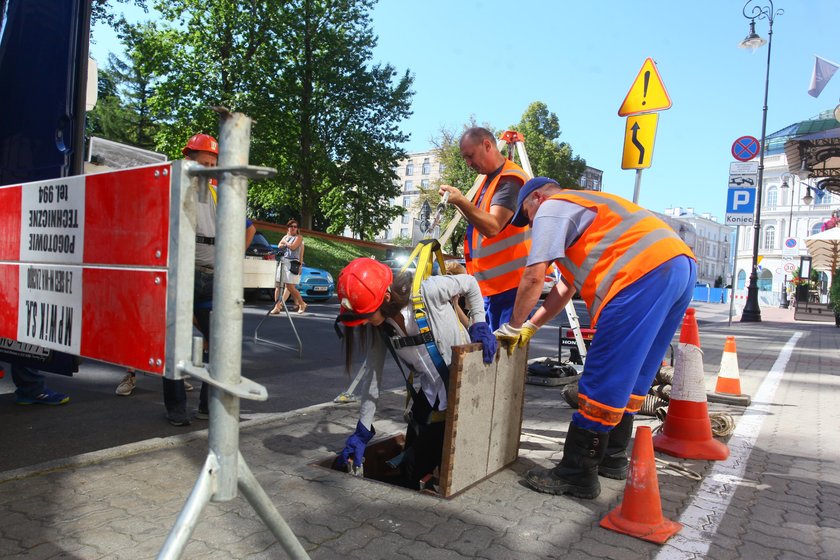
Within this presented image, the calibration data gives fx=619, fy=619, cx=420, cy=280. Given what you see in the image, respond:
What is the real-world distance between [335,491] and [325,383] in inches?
118

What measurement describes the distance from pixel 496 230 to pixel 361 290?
127 centimetres

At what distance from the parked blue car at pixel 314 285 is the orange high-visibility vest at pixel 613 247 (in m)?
12.7

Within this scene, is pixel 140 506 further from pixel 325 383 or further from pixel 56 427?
pixel 325 383

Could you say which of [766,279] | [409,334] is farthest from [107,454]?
[766,279]

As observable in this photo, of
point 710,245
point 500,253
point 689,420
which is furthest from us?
point 710,245

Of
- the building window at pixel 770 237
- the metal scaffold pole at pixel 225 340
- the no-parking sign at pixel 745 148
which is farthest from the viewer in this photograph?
the building window at pixel 770 237

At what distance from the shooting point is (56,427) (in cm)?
404

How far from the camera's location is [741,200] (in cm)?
1302

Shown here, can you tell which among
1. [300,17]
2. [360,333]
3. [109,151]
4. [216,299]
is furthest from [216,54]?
[216,299]

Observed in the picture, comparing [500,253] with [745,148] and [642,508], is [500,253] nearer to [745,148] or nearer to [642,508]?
[642,508]

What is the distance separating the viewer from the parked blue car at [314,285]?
51.3 feet

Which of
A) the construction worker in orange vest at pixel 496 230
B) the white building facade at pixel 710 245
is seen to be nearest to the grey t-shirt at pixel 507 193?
the construction worker in orange vest at pixel 496 230

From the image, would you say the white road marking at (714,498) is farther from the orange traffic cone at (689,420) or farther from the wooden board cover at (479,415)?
the wooden board cover at (479,415)

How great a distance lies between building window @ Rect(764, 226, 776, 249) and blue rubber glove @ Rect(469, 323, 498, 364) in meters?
86.3
